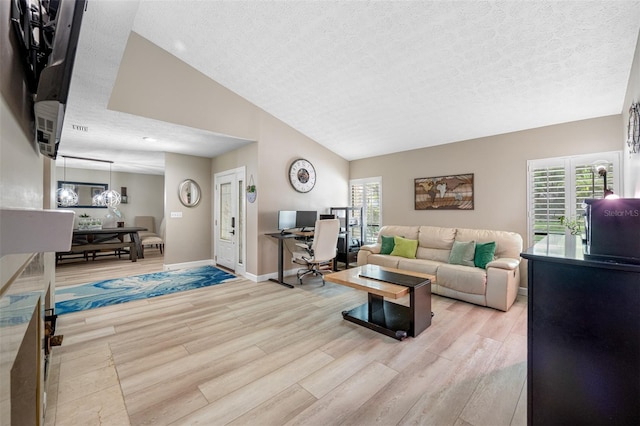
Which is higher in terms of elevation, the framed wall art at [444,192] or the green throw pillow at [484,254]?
the framed wall art at [444,192]

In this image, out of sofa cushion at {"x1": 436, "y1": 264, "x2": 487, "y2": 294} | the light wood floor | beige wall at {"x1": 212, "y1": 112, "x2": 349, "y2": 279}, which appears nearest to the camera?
the light wood floor

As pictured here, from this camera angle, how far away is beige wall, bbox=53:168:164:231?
7.60 meters

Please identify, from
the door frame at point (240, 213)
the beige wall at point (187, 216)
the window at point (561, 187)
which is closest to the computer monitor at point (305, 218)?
the door frame at point (240, 213)

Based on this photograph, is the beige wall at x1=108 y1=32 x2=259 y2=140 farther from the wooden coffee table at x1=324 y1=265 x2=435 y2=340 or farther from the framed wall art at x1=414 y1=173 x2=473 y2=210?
the framed wall art at x1=414 y1=173 x2=473 y2=210

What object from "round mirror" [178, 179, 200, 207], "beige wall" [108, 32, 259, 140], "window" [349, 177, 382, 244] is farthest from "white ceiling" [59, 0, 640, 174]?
"window" [349, 177, 382, 244]

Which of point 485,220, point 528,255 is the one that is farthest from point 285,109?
point 528,255

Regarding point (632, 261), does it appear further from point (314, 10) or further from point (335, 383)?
point (314, 10)

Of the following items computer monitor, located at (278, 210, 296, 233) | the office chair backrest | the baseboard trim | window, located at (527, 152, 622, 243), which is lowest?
the baseboard trim

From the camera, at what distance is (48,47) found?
35.8 inches

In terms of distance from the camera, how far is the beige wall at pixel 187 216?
5590mm

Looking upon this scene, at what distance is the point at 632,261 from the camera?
3.67 ft

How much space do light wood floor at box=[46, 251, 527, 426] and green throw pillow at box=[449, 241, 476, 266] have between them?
74cm

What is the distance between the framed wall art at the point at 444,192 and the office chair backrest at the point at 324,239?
178cm

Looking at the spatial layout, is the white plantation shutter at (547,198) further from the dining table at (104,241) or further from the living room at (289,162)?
the dining table at (104,241)
